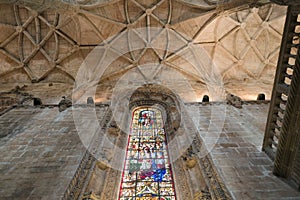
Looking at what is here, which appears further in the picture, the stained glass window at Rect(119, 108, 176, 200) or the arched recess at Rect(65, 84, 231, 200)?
A: the stained glass window at Rect(119, 108, 176, 200)

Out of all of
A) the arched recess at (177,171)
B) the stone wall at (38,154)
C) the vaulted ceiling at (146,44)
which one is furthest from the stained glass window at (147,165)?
the vaulted ceiling at (146,44)

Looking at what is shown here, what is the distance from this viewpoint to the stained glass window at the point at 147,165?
4918 millimetres

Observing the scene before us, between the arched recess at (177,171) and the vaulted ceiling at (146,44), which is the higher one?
the vaulted ceiling at (146,44)

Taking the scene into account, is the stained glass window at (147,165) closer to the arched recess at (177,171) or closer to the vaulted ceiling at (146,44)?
the arched recess at (177,171)

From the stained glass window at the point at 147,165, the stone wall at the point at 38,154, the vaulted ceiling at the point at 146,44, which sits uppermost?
the vaulted ceiling at the point at 146,44

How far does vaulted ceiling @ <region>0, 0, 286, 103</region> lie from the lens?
1111 centimetres

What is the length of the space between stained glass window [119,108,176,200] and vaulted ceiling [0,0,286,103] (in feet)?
12.4

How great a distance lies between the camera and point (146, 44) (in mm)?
12102

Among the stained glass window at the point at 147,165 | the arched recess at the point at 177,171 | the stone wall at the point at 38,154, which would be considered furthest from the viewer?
the stained glass window at the point at 147,165

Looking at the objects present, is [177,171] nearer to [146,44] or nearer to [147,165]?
[147,165]

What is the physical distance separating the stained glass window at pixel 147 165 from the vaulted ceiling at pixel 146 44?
377 cm

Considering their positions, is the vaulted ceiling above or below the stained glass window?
above

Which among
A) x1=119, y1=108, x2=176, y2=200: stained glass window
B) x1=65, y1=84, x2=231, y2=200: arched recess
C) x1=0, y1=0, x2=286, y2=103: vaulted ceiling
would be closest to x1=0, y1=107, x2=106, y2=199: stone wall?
x1=65, y1=84, x2=231, y2=200: arched recess

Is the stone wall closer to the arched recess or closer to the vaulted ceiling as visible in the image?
the arched recess
